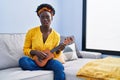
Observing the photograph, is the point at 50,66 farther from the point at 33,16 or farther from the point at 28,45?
the point at 33,16

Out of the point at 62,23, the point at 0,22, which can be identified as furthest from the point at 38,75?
the point at 62,23

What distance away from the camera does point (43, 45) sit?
1.91m

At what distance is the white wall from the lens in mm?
A: 2385

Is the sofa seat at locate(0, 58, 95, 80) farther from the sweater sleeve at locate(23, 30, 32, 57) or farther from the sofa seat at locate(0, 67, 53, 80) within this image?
the sweater sleeve at locate(23, 30, 32, 57)

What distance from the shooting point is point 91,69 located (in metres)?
1.76

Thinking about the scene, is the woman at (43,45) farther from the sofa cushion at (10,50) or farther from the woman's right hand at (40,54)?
the sofa cushion at (10,50)

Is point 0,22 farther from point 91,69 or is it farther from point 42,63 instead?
point 91,69

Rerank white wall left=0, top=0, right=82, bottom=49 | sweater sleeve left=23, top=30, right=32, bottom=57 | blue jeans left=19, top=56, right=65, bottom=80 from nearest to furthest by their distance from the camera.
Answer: blue jeans left=19, top=56, right=65, bottom=80 → sweater sleeve left=23, top=30, right=32, bottom=57 → white wall left=0, top=0, right=82, bottom=49

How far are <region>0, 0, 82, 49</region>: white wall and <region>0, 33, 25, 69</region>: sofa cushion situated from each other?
32 centimetres

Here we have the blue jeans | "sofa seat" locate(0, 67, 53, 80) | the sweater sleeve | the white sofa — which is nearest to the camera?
"sofa seat" locate(0, 67, 53, 80)

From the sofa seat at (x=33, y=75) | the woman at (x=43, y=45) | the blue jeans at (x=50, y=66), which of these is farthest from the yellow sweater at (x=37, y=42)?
the sofa seat at (x=33, y=75)

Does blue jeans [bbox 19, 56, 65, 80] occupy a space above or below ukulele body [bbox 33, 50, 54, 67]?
below

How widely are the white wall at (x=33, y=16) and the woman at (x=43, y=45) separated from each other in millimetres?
606

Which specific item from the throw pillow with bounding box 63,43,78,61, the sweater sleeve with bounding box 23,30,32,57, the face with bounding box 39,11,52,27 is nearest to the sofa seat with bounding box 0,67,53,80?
the sweater sleeve with bounding box 23,30,32,57
